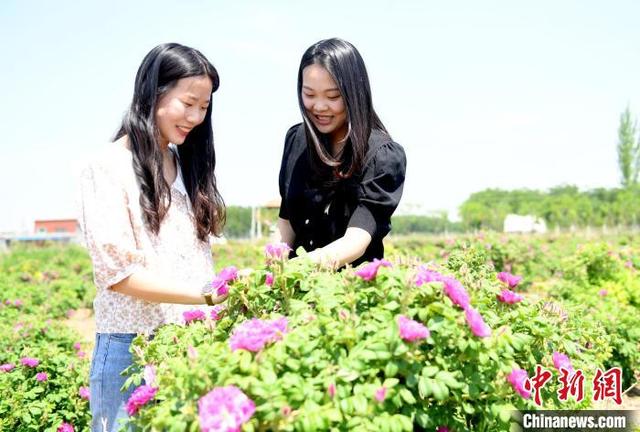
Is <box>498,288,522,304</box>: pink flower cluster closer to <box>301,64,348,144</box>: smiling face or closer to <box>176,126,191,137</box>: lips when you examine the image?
<box>301,64,348,144</box>: smiling face

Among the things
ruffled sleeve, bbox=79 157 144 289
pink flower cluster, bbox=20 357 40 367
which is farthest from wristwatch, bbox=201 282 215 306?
pink flower cluster, bbox=20 357 40 367

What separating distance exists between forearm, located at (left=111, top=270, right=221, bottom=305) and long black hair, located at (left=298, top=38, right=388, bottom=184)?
0.61 m

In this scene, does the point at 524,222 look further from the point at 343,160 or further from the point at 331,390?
the point at 331,390

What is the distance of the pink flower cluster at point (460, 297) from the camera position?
1406mm

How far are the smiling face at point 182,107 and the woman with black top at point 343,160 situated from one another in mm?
343

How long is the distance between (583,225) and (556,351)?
3796 cm

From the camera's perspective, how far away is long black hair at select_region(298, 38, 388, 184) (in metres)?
2.06

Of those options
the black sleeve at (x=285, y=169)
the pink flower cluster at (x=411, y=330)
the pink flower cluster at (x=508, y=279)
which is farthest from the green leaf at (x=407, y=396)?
the black sleeve at (x=285, y=169)

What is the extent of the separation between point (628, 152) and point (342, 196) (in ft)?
139

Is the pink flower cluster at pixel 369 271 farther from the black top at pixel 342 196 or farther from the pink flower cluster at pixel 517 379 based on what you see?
the black top at pixel 342 196

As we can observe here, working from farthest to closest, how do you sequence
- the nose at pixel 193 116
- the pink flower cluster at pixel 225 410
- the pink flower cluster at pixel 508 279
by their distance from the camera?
the pink flower cluster at pixel 508 279 < the nose at pixel 193 116 < the pink flower cluster at pixel 225 410

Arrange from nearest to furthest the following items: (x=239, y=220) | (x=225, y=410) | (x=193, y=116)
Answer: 1. (x=225, y=410)
2. (x=193, y=116)
3. (x=239, y=220)

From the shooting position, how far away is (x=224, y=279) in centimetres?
169

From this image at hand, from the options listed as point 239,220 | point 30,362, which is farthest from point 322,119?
point 239,220
